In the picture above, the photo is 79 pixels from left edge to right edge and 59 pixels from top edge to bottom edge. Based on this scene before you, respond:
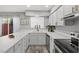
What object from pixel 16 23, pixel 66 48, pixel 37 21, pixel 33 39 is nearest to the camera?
pixel 66 48

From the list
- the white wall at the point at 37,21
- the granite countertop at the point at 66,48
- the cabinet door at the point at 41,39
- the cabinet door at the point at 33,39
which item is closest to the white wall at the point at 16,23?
the white wall at the point at 37,21

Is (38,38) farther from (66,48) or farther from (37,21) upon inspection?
(66,48)

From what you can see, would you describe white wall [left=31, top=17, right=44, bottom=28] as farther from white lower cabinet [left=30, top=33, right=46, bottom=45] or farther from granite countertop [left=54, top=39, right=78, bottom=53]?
granite countertop [left=54, top=39, right=78, bottom=53]

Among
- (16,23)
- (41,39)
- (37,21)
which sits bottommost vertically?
(41,39)

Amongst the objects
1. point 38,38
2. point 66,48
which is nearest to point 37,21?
point 38,38

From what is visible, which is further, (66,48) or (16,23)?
(16,23)

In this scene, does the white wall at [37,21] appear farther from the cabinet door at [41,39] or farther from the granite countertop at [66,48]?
the granite countertop at [66,48]

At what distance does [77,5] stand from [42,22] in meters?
5.57

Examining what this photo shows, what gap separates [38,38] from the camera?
682 centimetres

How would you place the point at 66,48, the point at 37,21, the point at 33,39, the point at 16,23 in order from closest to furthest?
1. the point at 66,48
2. the point at 33,39
3. the point at 37,21
4. the point at 16,23

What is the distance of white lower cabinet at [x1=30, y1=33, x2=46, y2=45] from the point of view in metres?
6.78
